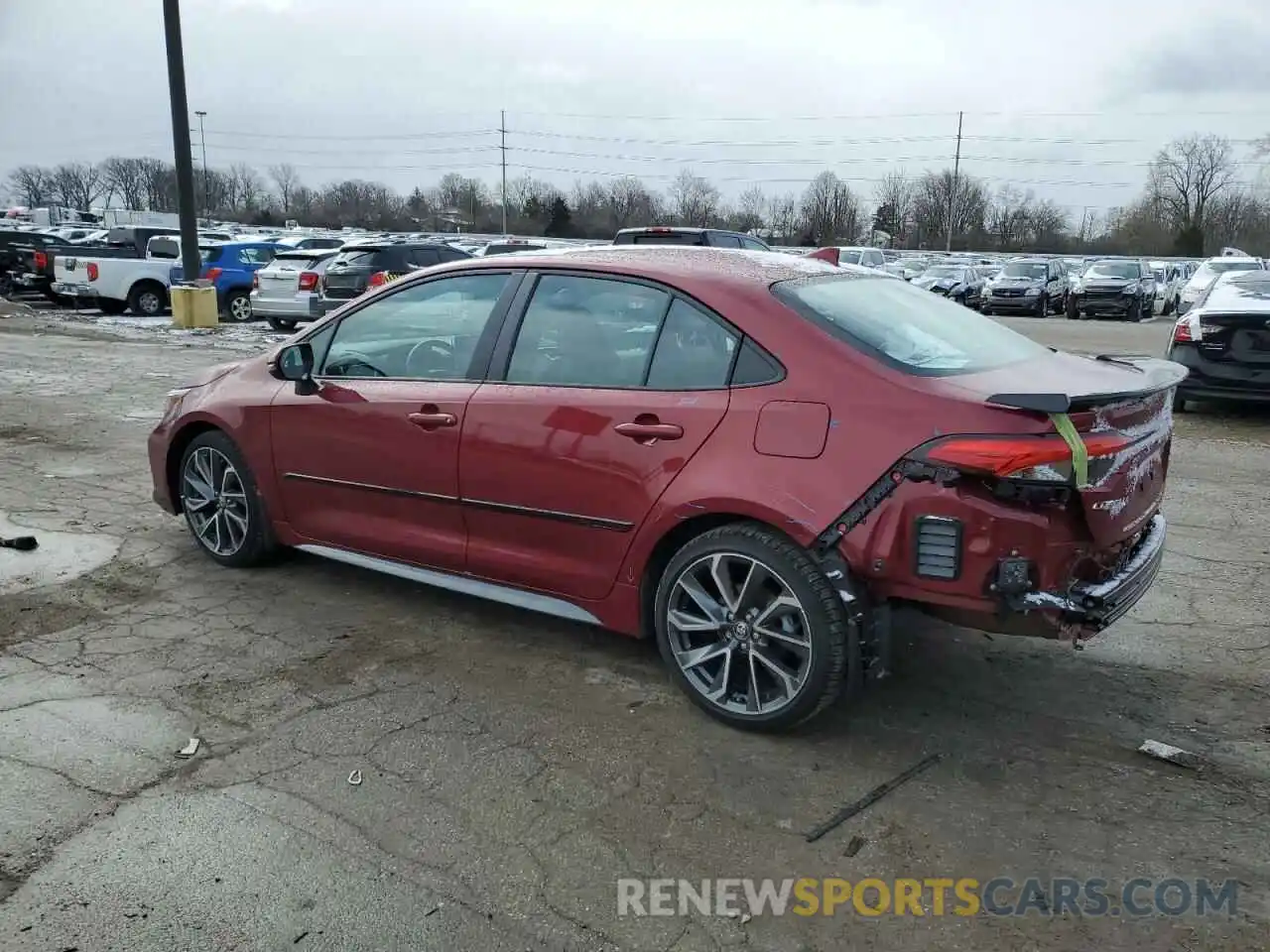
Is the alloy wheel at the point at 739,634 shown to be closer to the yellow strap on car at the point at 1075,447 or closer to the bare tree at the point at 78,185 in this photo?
the yellow strap on car at the point at 1075,447

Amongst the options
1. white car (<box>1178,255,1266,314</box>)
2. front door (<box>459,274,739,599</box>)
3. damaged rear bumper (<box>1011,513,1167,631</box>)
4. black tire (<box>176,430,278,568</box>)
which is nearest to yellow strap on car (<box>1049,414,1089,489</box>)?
damaged rear bumper (<box>1011,513,1167,631</box>)

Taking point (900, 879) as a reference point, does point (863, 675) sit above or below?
above

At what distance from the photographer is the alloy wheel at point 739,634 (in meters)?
3.49

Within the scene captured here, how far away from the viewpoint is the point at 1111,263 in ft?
98.0

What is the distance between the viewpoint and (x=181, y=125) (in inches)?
755

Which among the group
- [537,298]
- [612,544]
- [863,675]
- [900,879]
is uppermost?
[537,298]

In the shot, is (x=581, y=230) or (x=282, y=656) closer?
(x=282, y=656)

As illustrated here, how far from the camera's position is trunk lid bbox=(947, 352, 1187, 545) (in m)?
3.16

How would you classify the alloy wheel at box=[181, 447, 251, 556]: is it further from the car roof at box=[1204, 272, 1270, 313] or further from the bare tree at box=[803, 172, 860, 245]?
the bare tree at box=[803, 172, 860, 245]

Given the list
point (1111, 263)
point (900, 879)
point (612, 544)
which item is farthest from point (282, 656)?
point (1111, 263)

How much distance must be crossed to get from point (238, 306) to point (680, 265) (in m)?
19.9

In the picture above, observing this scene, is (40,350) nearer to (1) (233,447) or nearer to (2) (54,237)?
(1) (233,447)

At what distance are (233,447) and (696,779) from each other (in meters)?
3.12

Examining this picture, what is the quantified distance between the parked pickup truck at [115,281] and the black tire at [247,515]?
61.4 ft
